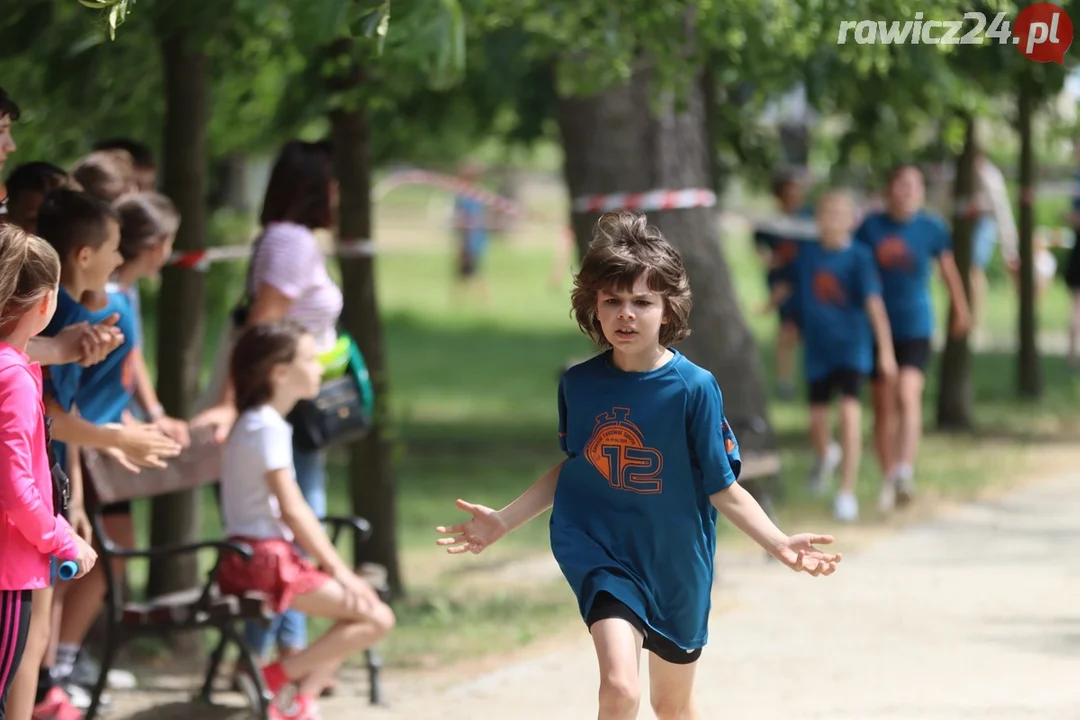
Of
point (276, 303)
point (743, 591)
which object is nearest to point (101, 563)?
point (276, 303)

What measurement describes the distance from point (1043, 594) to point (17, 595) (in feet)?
16.6

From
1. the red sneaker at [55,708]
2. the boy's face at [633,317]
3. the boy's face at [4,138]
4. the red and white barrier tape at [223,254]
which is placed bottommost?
the red sneaker at [55,708]

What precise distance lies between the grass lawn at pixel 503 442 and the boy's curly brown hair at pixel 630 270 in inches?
→ 110

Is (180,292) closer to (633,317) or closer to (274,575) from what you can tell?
(274,575)

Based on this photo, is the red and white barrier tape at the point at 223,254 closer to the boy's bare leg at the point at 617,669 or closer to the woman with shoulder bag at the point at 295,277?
the woman with shoulder bag at the point at 295,277

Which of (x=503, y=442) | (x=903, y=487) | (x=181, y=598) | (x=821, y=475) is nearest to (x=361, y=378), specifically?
(x=181, y=598)

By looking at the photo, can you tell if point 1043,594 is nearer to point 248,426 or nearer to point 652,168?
point 652,168

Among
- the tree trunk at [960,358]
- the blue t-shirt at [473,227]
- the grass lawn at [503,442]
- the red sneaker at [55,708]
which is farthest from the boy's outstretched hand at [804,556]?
the blue t-shirt at [473,227]

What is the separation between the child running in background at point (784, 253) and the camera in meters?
14.9

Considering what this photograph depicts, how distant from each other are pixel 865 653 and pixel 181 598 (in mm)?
2631

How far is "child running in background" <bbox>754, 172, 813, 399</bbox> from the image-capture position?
1489cm

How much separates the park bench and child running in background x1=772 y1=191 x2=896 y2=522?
431cm

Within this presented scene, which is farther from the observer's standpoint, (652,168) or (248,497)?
(652,168)

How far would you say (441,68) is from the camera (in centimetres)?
583
